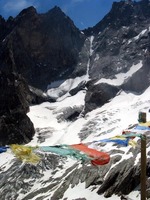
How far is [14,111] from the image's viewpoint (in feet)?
517

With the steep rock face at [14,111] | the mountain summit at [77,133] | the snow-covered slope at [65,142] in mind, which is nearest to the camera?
the mountain summit at [77,133]

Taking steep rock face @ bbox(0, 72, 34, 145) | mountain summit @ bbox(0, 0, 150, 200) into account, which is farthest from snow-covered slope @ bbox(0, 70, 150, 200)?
steep rock face @ bbox(0, 72, 34, 145)

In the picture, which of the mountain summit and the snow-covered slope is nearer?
the mountain summit

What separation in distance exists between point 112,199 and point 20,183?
33.3 m

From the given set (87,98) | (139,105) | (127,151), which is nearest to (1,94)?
(87,98)

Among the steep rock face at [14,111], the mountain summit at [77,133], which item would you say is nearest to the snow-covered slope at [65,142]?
the mountain summit at [77,133]

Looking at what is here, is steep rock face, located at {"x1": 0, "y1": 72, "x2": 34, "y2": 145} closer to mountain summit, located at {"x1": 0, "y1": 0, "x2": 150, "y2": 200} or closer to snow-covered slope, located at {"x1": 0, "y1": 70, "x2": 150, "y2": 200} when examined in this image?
mountain summit, located at {"x1": 0, "y1": 0, "x2": 150, "y2": 200}

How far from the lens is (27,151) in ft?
84.7

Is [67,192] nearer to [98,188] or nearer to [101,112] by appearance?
[98,188]

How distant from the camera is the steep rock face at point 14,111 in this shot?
143500mm

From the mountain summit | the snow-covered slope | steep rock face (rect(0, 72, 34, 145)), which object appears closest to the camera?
the mountain summit

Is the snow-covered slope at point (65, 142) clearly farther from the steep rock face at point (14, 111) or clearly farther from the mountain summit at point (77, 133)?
the steep rock face at point (14, 111)

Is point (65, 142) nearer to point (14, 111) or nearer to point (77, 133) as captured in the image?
point (77, 133)

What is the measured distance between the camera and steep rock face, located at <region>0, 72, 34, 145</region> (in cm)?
14350
